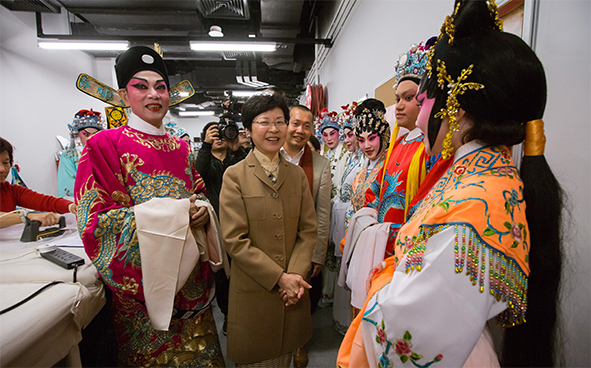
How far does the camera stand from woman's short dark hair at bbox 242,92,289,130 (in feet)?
4.26

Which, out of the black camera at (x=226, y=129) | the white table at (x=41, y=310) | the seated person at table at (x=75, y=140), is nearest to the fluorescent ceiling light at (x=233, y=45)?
the seated person at table at (x=75, y=140)

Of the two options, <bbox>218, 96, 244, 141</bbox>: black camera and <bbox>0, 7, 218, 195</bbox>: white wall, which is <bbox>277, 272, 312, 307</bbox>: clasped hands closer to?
<bbox>218, 96, 244, 141</bbox>: black camera

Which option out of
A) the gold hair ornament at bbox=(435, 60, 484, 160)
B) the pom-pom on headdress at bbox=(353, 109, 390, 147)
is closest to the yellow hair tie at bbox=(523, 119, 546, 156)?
the gold hair ornament at bbox=(435, 60, 484, 160)

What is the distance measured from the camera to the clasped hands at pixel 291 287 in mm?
1220

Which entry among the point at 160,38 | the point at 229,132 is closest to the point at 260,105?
the point at 229,132

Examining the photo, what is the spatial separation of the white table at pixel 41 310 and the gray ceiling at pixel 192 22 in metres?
4.58

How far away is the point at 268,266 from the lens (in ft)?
3.94

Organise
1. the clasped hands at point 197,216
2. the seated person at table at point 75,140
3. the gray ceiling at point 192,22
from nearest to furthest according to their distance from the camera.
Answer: the clasped hands at point 197,216, the seated person at table at point 75,140, the gray ceiling at point 192,22

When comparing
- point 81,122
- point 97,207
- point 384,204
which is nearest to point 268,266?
point 384,204

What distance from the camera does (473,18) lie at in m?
0.62

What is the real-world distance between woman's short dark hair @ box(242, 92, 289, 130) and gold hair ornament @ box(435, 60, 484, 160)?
31.7 inches

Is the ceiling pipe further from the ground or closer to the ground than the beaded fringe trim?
further from the ground

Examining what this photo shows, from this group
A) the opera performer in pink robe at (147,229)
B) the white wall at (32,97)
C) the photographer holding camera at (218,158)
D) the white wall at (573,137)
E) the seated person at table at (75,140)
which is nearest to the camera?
the white wall at (573,137)

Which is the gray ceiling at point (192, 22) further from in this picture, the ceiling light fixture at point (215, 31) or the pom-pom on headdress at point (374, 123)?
the pom-pom on headdress at point (374, 123)
